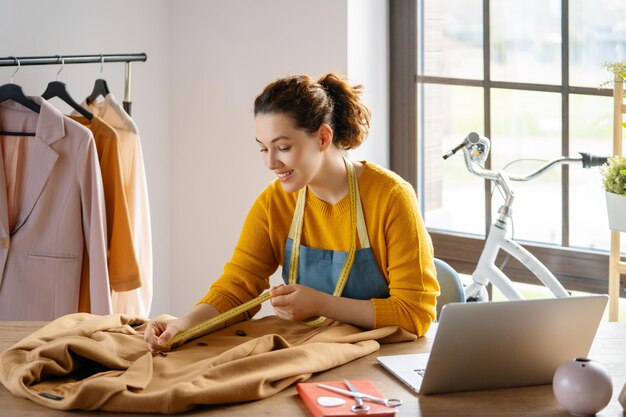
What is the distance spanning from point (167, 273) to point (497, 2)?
1836 millimetres

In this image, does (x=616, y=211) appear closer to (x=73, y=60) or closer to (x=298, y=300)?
(x=298, y=300)

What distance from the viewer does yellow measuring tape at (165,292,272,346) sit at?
7.22ft

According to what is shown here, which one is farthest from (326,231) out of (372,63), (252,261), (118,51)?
(118,51)

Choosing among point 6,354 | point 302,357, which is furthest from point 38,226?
point 302,357

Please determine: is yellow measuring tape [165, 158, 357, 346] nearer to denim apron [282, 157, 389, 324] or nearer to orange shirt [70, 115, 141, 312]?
denim apron [282, 157, 389, 324]

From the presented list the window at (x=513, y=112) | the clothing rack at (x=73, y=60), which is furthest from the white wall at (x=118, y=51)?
the window at (x=513, y=112)

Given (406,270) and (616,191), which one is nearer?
(406,270)

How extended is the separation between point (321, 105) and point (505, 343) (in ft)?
2.71

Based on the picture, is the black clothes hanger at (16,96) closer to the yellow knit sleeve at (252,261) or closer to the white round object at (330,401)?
the yellow knit sleeve at (252,261)

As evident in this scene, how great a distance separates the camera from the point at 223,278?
8.19 ft

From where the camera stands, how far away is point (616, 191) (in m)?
2.93

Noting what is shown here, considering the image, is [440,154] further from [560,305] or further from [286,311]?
[560,305]

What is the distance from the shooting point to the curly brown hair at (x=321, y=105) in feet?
7.85

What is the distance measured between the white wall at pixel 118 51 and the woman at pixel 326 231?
4.64 ft
